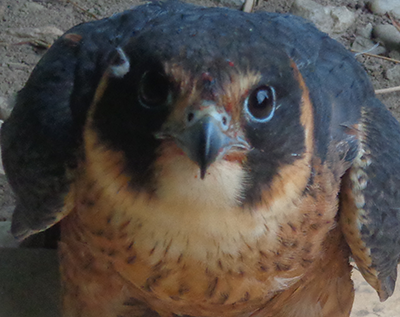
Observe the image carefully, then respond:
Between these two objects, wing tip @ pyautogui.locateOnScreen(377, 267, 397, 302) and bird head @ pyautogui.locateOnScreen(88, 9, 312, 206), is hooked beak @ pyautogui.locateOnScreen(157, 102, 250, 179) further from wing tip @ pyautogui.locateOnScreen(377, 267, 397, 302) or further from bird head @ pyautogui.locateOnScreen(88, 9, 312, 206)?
wing tip @ pyautogui.locateOnScreen(377, 267, 397, 302)

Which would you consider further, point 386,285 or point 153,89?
point 386,285

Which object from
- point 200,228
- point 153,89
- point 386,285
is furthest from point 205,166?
point 386,285

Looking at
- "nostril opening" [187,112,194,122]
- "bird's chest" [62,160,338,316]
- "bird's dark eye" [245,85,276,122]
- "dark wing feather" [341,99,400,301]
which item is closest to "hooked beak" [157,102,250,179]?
"nostril opening" [187,112,194,122]

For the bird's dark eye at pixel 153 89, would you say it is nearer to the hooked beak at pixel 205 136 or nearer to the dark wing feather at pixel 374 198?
the hooked beak at pixel 205 136

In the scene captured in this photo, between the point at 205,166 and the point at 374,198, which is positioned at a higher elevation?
the point at 205,166

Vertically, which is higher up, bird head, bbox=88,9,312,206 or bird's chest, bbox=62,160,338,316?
bird head, bbox=88,9,312,206

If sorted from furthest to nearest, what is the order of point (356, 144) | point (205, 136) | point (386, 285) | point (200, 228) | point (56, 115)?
point (386, 285), point (356, 144), point (56, 115), point (200, 228), point (205, 136)

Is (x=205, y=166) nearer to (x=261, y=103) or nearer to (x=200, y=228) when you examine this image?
(x=261, y=103)
